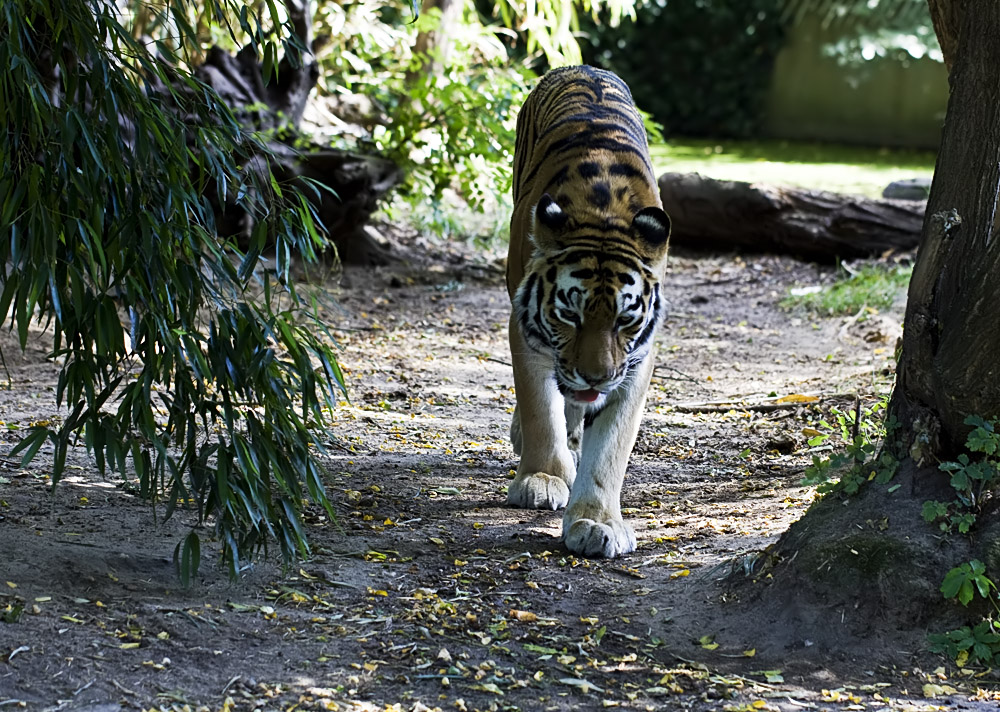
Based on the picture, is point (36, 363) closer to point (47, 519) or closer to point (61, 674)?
point (47, 519)

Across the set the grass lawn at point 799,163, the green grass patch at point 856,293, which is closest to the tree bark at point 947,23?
the green grass patch at point 856,293

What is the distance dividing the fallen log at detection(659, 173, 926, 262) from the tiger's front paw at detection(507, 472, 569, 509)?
6.62 m

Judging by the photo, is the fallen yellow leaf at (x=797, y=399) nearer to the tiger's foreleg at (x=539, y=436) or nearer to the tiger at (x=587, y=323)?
the tiger at (x=587, y=323)

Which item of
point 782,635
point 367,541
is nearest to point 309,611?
point 367,541

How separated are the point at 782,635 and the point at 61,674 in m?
1.89

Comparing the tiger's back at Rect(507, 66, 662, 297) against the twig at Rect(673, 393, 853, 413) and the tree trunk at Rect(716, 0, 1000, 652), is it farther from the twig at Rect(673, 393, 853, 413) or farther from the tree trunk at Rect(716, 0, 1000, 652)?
the twig at Rect(673, 393, 853, 413)

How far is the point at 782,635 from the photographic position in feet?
10.7

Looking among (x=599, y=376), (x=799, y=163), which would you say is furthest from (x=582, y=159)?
(x=799, y=163)

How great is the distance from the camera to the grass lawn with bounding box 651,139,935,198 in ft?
47.9

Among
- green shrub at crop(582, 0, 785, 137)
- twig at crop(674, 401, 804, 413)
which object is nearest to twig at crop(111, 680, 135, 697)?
twig at crop(674, 401, 804, 413)

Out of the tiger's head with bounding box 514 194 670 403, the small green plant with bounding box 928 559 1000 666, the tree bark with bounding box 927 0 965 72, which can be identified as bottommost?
the small green plant with bounding box 928 559 1000 666

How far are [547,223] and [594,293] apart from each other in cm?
34

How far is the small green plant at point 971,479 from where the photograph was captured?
313 cm

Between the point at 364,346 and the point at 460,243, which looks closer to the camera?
the point at 364,346
